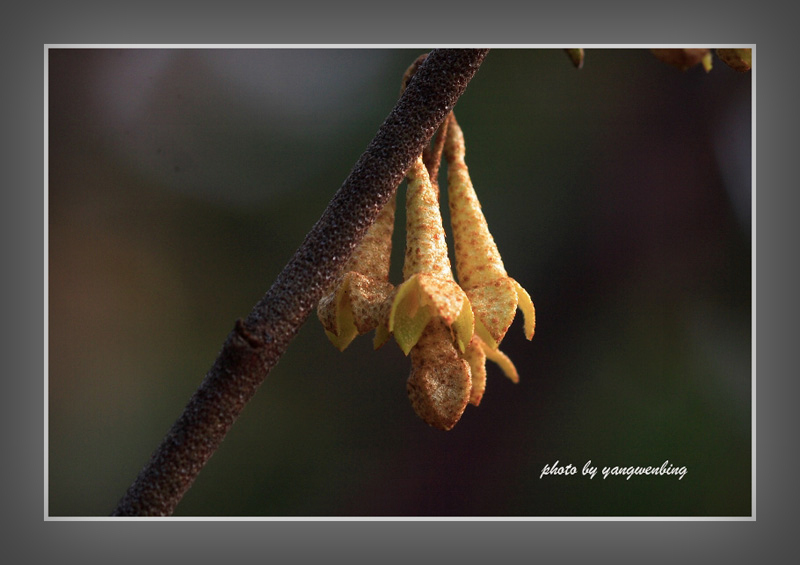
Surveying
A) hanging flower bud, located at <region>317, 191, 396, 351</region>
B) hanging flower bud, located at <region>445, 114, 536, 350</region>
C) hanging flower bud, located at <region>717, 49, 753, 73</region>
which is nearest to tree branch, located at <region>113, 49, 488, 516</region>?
hanging flower bud, located at <region>317, 191, 396, 351</region>

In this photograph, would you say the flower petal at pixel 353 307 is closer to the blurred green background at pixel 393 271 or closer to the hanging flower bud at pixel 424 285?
the hanging flower bud at pixel 424 285

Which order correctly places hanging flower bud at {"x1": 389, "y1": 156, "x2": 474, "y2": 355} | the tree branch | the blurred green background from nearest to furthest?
1. the tree branch
2. hanging flower bud at {"x1": 389, "y1": 156, "x2": 474, "y2": 355}
3. the blurred green background

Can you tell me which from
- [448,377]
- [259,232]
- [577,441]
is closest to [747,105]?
[577,441]

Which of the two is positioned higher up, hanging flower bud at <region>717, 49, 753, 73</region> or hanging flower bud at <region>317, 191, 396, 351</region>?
hanging flower bud at <region>717, 49, 753, 73</region>

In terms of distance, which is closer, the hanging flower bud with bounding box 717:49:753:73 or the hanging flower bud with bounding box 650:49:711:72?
the hanging flower bud with bounding box 650:49:711:72

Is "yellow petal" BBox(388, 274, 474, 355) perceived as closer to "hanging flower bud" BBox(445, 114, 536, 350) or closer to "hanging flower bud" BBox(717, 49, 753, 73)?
"hanging flower bud" BBox(445, 114, 536, 350)

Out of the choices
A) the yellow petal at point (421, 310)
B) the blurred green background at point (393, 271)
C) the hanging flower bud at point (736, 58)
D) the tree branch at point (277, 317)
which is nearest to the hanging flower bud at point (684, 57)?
the hanging flower bud at point (736, 58)

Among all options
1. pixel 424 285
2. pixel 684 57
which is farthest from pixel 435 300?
pixel 684 57

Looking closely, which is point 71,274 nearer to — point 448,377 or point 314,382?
point 314,382
